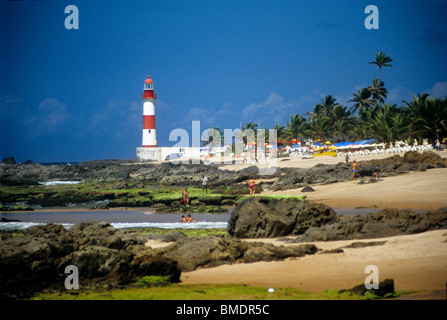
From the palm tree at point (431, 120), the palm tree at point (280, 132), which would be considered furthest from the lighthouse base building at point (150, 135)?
the palm tree at point (431, 120)

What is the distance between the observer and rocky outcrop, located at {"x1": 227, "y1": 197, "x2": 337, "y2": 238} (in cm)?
1485

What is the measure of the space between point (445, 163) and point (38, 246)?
1069 inches

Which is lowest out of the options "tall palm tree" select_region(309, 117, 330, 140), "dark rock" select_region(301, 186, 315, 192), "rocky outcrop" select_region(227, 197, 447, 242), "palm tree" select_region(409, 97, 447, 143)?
"rocky outcrop" select_region(227, 197, 447, 242)

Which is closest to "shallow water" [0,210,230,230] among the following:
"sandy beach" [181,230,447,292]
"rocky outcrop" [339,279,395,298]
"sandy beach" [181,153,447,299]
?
"sandy beach" [181,153,447,299]

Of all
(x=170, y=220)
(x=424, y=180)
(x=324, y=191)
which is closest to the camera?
(x=170, y=220)

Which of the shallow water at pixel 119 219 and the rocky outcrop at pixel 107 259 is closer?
the rocky outcrop at pixel 107 259

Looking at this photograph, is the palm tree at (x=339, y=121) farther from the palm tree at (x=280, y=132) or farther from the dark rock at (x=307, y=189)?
the dark rock at (x=307, y=189)

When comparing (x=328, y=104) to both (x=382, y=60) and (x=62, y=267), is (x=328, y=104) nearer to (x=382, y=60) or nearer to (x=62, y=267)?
(x=382, y=60)

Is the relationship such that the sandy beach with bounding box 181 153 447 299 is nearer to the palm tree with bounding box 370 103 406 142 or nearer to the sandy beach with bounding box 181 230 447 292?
the sandy beach with bounding box 181 230 447 292

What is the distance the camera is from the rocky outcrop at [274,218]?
14.9 metres

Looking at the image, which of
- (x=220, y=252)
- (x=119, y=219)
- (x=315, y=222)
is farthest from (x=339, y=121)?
(x=220, y=252)

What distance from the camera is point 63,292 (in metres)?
9.00
